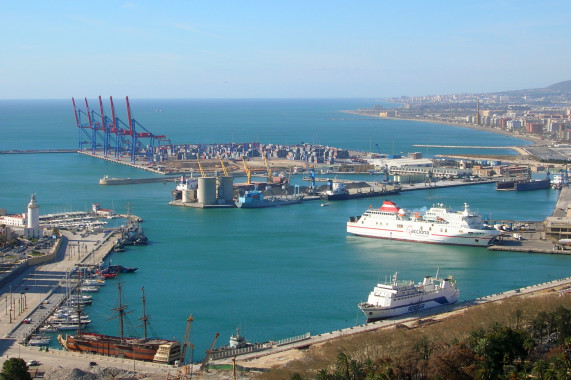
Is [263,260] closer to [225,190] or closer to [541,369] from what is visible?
[541,369]

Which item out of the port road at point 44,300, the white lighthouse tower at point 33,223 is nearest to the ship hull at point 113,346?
the port road at point 44,300

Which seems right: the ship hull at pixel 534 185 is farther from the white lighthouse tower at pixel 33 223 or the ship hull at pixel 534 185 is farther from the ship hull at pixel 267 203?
the white lighthouse tower at pixel 33 223

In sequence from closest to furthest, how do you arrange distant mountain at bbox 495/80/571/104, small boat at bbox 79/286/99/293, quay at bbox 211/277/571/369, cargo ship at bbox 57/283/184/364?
quay at bbox 211/277/571/369, cargo ship at bbox 57/283/184/364, small boat at bbox 79/286/99/293, distant mountain at bbox 495/80/571/104

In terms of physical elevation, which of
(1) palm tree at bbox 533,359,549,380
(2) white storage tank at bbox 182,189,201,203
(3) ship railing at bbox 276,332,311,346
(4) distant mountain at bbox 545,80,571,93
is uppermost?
(4) distant mountain at bbox 545,80,571,93

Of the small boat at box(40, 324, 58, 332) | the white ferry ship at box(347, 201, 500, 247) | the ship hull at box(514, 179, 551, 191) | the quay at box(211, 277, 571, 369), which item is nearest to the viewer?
the quay at box(211, 277, 571, 369)

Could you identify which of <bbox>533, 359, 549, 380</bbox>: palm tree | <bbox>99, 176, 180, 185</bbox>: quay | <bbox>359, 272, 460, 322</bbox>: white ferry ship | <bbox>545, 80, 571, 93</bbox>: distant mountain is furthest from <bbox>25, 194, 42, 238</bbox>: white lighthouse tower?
<bbox>545, 80, 571, 93</bbox>: distant mountain

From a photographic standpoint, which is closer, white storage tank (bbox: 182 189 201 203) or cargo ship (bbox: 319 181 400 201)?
white storage tank (bbox: 182 189 201 203)

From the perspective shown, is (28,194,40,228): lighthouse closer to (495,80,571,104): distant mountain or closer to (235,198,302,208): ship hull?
(235,198,302,208): ship hull
